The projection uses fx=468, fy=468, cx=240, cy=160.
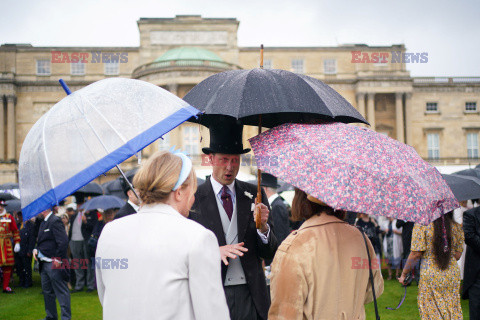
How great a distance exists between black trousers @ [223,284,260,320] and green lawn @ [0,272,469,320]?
603 centimetres

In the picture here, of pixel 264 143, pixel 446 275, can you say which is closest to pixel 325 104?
pixel 264 143

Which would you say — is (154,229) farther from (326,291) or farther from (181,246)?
(326,291)

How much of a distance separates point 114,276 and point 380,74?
175 ft

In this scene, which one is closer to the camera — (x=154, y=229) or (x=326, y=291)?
(x=154, y=229)

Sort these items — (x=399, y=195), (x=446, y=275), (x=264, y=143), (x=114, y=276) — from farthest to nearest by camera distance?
1. (x=446, y=275)
2. (x=264, y=143)
3. (x=399, y=195)
4. (x=114, y=276)

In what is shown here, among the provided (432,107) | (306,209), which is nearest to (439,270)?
(306,209)

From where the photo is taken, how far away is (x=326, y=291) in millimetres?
3078

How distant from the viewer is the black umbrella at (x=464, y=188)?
7.32 metres

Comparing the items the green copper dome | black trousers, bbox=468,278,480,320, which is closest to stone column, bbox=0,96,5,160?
the green copper dome

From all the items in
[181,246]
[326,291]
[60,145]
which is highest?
[60,145]

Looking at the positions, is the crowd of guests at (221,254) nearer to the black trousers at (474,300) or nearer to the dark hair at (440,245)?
the dark hair at (440,245)

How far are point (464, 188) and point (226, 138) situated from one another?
5019 mm

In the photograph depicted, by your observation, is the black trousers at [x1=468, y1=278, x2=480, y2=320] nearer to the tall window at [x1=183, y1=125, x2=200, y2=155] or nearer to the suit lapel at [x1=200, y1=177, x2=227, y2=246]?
the suit lapel at [x1=200, y1=177, x2=227, y2=246]

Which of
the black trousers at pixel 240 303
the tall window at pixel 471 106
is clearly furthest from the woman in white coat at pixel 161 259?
the tall window at pixel 471 106
